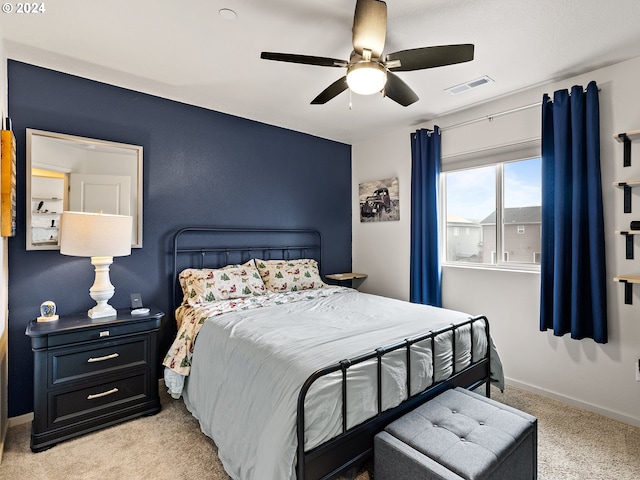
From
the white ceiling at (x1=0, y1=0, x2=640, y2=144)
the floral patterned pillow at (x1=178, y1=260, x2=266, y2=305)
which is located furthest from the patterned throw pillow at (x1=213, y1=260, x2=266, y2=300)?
the white ceiling at (x1=0, y1=0, x2=640, y2=144)

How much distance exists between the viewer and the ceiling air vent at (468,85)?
9.08 feet

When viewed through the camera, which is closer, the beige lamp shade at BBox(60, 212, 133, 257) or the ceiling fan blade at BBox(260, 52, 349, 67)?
the ceiling fan blade at BBox(260, 52, 349, 67)

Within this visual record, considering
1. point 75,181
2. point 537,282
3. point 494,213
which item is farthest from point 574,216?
point 75,181

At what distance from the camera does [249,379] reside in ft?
5.94

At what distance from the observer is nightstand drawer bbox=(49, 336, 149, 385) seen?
2.20m

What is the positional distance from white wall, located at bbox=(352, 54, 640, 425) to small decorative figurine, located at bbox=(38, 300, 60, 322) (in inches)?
130

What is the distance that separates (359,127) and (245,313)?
260 centimetres

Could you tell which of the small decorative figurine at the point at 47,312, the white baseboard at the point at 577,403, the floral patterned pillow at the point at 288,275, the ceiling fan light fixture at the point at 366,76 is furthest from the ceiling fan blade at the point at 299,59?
the white baseboard at the point at 577,403

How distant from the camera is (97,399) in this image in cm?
234

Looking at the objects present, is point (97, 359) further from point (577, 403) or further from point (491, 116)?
point (491, 116)

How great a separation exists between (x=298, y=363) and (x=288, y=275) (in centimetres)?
196

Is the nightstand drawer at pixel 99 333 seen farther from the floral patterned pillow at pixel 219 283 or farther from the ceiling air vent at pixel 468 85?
the ceiling air vent at pixel 468 85

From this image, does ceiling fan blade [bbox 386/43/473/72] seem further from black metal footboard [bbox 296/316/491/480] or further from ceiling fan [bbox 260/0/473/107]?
black metal footboard [bbox 296/316/491/480]

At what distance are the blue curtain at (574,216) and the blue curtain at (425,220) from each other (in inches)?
40.7
